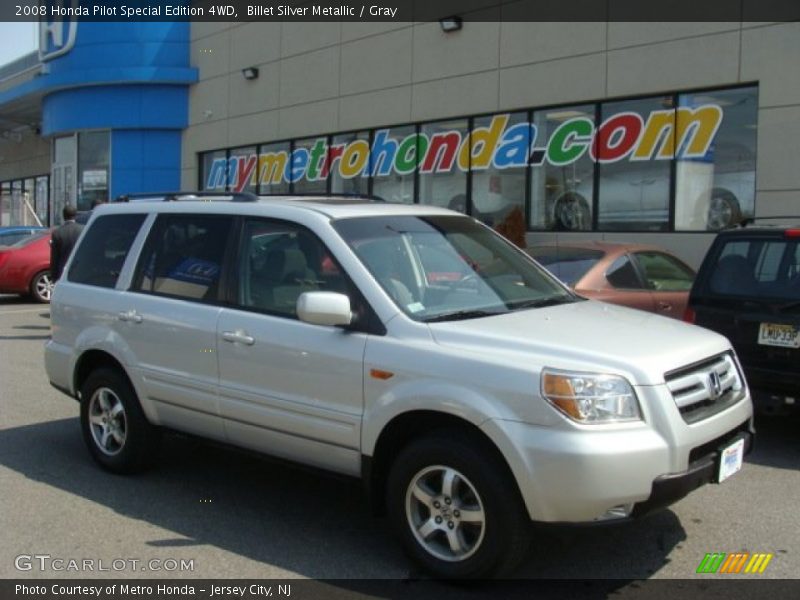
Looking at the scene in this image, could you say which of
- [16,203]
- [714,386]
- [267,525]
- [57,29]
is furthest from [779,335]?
[16,203]

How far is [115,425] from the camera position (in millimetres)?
5707

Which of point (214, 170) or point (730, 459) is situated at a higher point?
point (214, 170)

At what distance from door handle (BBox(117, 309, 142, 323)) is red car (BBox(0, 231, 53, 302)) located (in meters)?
12.2

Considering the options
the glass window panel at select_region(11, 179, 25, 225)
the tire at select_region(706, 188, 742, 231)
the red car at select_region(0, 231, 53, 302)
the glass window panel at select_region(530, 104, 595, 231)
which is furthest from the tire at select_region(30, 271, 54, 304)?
the glass window panel at select_region(11, 179, 25, 225)

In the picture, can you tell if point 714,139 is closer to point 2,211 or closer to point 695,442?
point 695,442

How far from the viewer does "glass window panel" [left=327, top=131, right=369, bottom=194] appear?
1845 centimetres

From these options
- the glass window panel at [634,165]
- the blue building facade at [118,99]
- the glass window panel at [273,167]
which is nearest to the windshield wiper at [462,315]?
the glass window panel at [634,165]

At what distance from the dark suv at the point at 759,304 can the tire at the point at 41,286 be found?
13.9 metres

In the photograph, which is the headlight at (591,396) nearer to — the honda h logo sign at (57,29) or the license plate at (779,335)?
the license plate at (779,335)

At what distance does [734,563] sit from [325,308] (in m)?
2.39

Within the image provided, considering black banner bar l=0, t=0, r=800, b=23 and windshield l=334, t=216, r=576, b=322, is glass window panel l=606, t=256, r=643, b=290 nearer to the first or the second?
windshield l=334, t=216, r=576, b=322

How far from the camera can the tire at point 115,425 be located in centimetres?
553

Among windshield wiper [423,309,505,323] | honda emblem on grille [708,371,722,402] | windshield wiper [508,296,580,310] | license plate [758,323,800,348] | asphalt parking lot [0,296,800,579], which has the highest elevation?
windshield wiper [508,296,580,310]

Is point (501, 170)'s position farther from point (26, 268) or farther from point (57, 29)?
point (57, 29)
